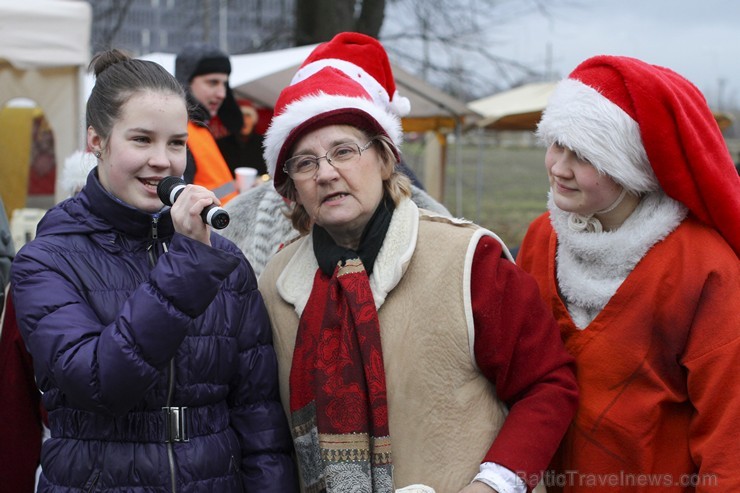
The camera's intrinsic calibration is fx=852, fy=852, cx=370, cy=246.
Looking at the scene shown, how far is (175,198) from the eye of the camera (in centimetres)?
201

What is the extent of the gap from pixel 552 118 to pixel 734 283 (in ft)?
2.19

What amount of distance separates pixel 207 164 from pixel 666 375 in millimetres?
2752

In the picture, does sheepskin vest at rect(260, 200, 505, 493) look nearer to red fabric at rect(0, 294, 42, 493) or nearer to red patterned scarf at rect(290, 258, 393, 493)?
red patterned scarf at rect(290, 258, 393, 493)

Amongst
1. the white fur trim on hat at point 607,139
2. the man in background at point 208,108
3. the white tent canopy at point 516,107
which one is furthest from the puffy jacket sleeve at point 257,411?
the white tent canopy at point 516,107

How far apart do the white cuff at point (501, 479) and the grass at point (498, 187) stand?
1084 cm

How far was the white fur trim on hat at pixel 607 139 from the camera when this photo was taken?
2.25m

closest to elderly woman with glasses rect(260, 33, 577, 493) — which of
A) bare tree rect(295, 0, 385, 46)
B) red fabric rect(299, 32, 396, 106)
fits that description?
Answer: red fabric rect(299, 32, 396, 106)

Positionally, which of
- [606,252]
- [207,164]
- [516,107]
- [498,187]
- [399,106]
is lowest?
[498,187]

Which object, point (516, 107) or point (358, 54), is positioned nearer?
point (358, 54)

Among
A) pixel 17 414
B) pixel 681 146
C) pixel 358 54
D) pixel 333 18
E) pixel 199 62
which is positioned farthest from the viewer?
pixel 333 18

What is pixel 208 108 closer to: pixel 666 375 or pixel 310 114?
pixel 310 114

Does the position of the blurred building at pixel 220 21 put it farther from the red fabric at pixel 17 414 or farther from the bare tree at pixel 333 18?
the red fabric at pixel 17 414

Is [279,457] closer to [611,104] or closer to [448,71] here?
[611,104]

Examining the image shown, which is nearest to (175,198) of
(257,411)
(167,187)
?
(167,187)
